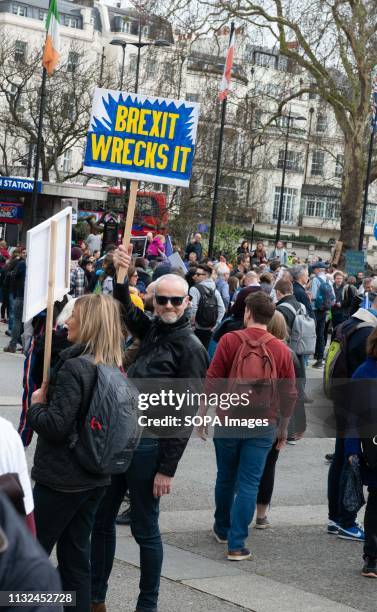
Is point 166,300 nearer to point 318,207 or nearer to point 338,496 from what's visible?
point 338,496

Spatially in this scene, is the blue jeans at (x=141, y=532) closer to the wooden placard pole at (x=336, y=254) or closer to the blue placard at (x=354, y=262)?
the blue placard at (x=354, y=262)

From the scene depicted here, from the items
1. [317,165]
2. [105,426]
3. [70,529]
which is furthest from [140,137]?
[317,165]

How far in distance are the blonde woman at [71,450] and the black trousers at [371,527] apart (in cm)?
237

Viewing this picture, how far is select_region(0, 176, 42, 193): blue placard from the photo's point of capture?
36.8 meters

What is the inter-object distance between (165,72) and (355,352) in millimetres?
34006

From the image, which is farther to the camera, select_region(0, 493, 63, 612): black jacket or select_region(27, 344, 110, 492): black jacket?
select_region(27, 344, 110, 492): black jacket

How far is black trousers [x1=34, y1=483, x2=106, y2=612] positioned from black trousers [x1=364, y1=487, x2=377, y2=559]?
7.77ft

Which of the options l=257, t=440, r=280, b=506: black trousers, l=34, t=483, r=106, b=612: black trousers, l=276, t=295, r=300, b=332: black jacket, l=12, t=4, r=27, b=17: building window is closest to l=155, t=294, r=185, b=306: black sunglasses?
l=34, t=483, r=106, b=612: black trousers

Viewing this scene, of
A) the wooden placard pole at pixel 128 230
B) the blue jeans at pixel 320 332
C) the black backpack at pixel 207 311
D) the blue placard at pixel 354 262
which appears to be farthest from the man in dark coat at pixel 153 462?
the blue placard at pixel 354 262

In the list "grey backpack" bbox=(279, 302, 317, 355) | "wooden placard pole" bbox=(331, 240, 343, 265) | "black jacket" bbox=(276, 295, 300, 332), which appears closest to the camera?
"black jacket" bbox=(276, 295, 300, 332)

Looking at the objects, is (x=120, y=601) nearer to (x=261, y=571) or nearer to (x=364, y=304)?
(x=261, y=571)

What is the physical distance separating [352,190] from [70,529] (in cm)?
3506

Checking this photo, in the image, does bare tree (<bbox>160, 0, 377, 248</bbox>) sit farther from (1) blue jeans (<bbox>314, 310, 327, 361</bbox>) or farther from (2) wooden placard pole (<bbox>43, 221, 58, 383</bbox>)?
(2) wooden placard pole (<bbox>43, 221, 58, 383</bbox>)

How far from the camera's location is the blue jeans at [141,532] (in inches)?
210
